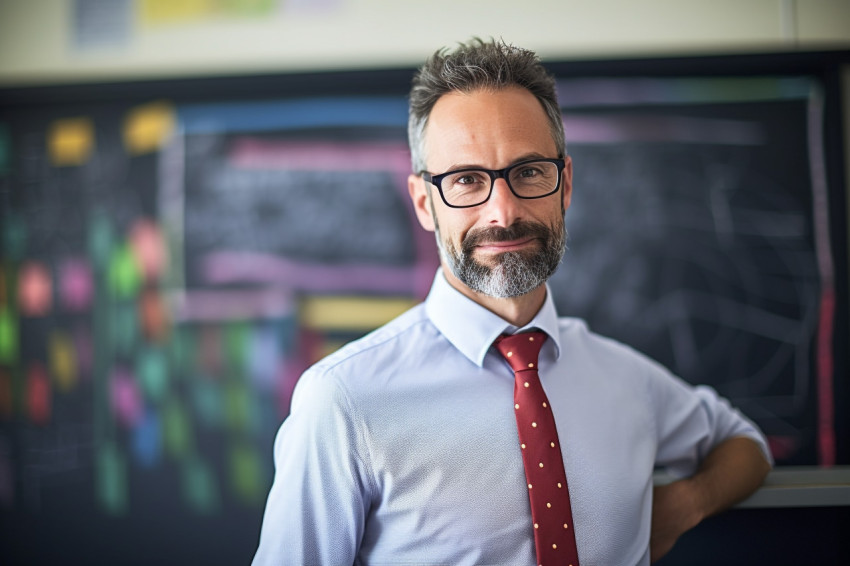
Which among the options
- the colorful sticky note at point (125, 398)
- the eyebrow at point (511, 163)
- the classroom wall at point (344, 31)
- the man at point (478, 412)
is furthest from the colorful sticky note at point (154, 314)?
the eyebrow at point (511, 163)

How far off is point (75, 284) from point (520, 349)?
146 centimetres

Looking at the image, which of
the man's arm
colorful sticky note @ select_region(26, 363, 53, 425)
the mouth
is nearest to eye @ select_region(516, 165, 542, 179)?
the mouth

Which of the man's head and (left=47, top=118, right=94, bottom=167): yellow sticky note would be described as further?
(left=47, top=118, right=94, bottom=167): yellow sticky note

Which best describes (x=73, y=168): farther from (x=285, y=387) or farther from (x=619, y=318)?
(x=619, y=318)

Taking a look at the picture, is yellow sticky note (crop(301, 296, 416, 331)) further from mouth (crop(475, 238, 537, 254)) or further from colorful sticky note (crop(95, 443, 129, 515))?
mouth (crop(475, 238, 537, 254))

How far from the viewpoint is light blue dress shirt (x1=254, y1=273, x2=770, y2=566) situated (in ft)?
2.84

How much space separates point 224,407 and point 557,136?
1.25 metres

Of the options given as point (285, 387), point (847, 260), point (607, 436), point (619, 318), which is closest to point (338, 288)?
point (285, 387)

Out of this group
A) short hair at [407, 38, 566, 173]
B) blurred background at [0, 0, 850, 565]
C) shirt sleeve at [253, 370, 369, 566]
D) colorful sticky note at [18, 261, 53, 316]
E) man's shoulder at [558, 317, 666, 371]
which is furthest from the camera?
colorful sticky note at [18, 261, 53, 316]

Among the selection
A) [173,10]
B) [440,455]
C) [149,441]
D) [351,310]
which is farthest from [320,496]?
[173,10]

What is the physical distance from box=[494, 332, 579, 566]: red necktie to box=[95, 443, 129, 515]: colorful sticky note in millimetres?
1354

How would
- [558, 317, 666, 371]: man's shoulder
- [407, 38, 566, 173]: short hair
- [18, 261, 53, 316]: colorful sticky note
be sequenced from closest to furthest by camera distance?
[407, 38, 566, 173]: short hair
[558, 317, 666, 371]: man's shoulder
[18, 261, 53, 316]: colorful sticky note

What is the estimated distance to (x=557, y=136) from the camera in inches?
39.8

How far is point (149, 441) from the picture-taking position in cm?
173
